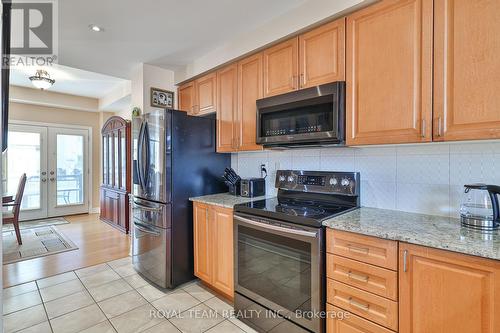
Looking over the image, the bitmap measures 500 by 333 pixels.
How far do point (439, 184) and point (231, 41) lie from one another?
7.21ft

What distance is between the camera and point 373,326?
4.34ft

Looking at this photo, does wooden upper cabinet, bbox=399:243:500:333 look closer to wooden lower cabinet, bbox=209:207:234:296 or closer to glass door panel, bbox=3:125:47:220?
wooden lower cabinet, bbox=209:207:234:296

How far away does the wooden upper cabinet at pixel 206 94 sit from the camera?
277 cm

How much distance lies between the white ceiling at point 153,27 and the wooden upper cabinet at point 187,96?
0.95ft

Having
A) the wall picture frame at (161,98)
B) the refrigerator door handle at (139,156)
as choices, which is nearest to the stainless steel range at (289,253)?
the refrigerator door handle at (139,156)

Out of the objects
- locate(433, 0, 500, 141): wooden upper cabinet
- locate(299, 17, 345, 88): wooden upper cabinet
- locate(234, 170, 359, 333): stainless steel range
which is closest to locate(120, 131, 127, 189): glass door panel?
locate(234, 170, 359, 333): stainless steel range

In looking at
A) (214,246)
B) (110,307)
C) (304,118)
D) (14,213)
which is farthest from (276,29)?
(14,213)

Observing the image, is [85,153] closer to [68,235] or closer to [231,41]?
[68,235]

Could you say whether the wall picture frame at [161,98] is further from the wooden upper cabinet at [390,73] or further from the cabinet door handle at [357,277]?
the cabinet door handle at [357,277]

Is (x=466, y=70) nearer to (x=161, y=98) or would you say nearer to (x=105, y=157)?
(x=161, y=98)

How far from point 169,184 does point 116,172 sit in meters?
3.04

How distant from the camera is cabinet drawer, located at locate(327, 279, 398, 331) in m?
1.27

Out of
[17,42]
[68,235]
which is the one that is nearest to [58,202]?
[68,235]

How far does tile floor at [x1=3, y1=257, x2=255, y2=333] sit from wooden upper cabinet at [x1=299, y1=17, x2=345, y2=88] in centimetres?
201
